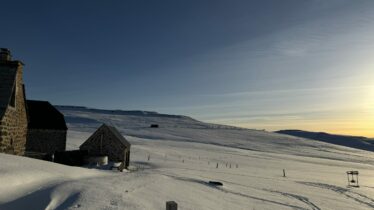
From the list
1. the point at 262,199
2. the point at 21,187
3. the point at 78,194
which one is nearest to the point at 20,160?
the point at 21,187

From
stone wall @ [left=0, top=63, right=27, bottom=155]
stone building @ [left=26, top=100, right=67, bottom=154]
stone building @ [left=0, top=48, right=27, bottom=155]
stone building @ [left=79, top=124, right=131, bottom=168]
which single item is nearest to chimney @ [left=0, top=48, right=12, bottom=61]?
stone building @ [left=0, top=48, right=27, bottom=155]

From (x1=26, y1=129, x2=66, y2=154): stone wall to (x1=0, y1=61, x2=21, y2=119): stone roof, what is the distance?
53.9ft

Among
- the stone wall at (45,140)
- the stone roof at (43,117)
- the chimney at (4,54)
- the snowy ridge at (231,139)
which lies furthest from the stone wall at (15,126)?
the snowy ridge at (231,139)

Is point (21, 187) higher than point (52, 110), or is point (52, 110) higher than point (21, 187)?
point (52, 110)

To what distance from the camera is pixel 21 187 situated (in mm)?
10945

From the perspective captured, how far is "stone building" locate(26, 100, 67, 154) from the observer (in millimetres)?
33344

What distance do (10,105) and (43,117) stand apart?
56.1ft

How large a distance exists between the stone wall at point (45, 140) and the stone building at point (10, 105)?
44.6ft

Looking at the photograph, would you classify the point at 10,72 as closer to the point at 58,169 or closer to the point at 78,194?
the point at 58,169

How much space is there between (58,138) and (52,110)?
9.95 ft

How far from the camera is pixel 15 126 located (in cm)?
1919

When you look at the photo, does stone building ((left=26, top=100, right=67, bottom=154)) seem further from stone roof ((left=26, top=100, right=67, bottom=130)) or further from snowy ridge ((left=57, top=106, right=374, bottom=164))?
snowy ridge ((left=57, top=106, right=374, bottom=164))

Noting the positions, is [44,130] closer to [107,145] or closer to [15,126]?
[107,145]

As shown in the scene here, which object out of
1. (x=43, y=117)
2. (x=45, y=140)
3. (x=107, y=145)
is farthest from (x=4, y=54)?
(x=107, y=145)
